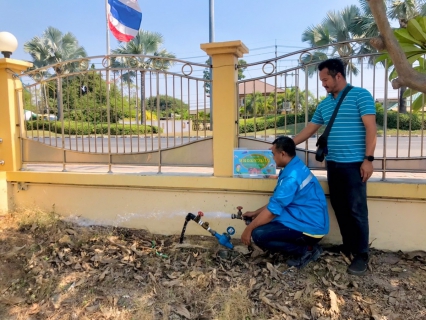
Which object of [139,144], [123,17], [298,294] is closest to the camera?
[298,294]

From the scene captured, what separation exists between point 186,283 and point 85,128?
9.26ft

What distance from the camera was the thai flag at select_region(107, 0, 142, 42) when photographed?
943 cm

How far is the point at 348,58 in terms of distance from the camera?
339cm

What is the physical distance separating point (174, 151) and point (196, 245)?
114 centimetres

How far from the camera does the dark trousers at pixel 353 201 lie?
2914 mm

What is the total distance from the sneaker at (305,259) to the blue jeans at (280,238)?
6 centimetres

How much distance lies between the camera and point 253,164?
12.0 ft

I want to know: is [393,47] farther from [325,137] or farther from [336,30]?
[336,30]

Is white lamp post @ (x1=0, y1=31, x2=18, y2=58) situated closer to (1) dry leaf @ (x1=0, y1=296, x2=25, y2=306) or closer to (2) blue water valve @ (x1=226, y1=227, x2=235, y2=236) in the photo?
(1) dry leaf @ (x1=0, y1=296, x2=25, y2=306)

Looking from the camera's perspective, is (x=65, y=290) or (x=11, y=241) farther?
(x=11, y=241)

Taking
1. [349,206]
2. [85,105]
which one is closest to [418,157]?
[349,206]

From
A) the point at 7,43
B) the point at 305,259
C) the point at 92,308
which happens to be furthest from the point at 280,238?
the point at 7,43

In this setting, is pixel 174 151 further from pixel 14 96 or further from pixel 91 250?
pixel 14 96

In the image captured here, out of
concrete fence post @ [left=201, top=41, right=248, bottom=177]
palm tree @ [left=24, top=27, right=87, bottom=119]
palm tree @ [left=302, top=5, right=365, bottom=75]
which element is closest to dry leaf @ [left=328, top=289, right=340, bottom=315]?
concrete fence post @ [left=201, top=41, right=248, bottom=177]
